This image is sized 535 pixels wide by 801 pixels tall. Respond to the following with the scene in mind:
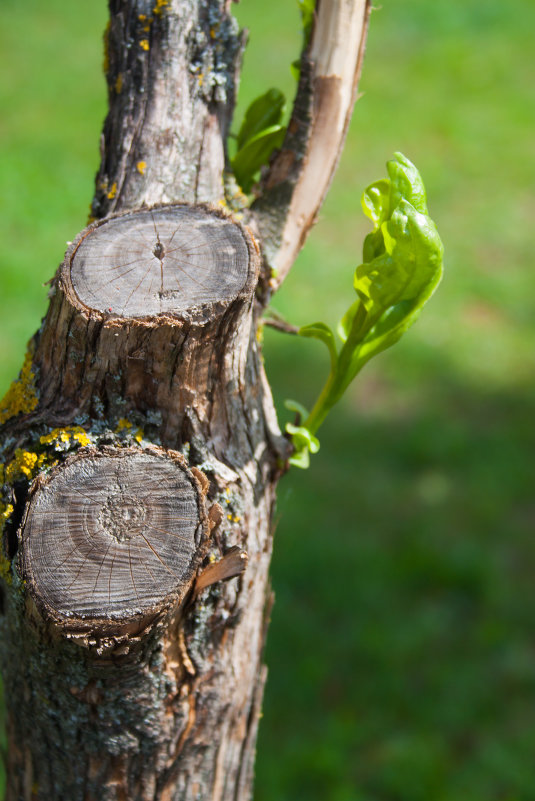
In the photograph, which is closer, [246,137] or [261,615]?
[261,615]

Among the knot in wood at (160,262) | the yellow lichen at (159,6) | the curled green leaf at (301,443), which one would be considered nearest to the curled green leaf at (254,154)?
the yellow lichen at (159,6)

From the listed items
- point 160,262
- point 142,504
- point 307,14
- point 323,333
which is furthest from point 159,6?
point 142,504

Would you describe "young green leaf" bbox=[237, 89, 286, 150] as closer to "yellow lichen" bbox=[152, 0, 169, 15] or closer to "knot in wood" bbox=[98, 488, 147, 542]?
"yellow lichen" bbox=[152, 0, 169, 15]

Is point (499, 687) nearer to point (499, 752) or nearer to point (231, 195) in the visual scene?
point (499, 752)

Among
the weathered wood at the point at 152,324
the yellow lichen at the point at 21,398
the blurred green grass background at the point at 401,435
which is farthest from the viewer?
the blurred green grass background at the point at 401,435

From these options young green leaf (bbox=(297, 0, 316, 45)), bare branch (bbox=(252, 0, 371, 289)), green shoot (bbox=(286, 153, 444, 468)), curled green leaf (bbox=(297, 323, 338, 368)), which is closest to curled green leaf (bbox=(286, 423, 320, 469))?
green shoot (bbox=(286, 153, 444, 468))

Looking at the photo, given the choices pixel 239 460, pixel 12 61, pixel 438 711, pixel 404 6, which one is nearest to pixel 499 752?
pixel 438 711

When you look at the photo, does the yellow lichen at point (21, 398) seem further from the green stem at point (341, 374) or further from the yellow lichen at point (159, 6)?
the yellow lichen at point (159, 6)
